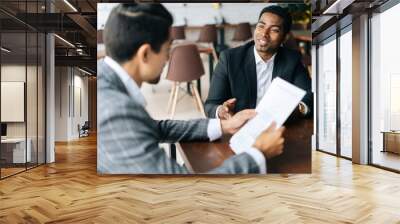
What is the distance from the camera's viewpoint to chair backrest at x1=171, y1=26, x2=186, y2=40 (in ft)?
18.9

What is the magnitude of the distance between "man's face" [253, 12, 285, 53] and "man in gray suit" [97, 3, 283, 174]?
903 millimetres

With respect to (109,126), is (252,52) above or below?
above

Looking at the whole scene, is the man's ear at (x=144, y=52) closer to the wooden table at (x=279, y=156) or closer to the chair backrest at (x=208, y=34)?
the chair backrest at (x=208, y=34)

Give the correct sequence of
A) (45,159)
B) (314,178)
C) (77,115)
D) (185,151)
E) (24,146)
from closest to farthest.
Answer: (185,151), (314,178), (24,146), (45,159), (77,115)

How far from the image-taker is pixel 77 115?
17.4 meters

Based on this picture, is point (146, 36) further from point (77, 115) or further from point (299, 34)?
point (77, 115)

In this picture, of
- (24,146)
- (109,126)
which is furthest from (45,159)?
(109,126)

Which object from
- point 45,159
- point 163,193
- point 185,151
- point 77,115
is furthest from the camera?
point 77,115

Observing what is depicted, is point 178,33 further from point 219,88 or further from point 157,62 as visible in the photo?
point 219,88

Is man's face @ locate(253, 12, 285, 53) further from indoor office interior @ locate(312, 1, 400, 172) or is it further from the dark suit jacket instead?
indoor office interior @ locate(312, 1, 400, 172)

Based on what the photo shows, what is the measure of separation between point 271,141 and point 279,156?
240 mm

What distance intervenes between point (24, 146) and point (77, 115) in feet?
34.3

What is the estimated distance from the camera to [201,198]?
16.3 ft

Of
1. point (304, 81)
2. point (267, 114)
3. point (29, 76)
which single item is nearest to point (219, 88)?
point (267, 114)
